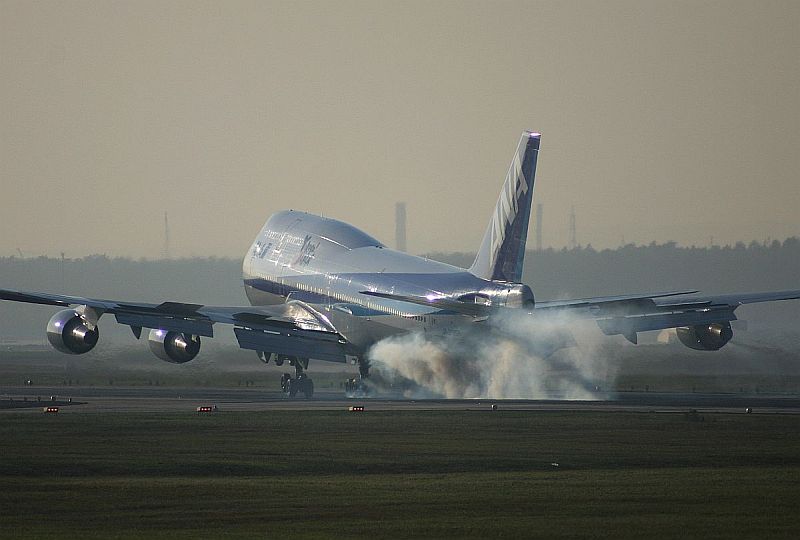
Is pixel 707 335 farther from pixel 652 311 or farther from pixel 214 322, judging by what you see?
pixel 214 322

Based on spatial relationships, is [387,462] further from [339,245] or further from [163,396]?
[339,245]

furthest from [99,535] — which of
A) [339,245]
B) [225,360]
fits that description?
[225,360]

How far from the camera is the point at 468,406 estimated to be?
60625mm

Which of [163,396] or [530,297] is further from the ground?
[530,297]

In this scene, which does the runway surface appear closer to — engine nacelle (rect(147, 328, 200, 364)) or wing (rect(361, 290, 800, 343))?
engine nacelle (rect(147, 328, 200, 364))

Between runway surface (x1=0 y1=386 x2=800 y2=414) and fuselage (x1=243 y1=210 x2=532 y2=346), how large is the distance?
3.92 metres

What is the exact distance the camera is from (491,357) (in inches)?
2685

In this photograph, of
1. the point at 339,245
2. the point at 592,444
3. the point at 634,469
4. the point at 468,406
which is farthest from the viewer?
the point at 339,245

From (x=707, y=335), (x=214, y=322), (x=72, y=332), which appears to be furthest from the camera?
(x=707, y=335)

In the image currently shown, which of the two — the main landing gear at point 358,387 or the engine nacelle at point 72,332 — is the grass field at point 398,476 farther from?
the main landing gear at point 358,387

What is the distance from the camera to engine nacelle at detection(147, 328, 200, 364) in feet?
242

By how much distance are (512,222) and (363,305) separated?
11.4 m

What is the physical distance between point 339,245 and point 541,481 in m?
47.2

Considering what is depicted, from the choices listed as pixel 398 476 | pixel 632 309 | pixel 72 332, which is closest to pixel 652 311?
pixel 632 309
